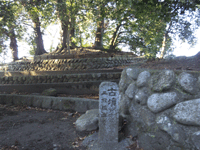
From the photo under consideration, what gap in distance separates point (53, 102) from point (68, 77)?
148 centimetres

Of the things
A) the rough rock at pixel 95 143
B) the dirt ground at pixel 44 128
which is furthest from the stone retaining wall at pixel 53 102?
the rough rock at pixel 95 143

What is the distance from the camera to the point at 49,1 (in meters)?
7.58

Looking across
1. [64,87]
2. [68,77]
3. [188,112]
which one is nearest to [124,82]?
[188,112]

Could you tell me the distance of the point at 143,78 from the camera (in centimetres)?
254

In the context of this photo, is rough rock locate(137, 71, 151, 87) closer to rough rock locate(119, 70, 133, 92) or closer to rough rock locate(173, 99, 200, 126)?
rough rock locate(119, 70, 133, 92)

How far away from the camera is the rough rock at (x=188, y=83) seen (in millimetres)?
1949

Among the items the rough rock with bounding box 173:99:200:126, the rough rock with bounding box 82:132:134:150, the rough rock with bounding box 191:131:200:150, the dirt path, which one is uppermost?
the rough rock with bounding box 173:99:200:126

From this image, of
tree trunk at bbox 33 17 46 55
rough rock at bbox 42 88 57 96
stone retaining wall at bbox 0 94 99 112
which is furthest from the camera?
tree trunk at bbox 33 17 46 55

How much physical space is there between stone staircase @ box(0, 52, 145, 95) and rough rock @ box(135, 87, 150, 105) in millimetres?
3675

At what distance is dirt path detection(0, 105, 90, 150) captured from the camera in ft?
9.61

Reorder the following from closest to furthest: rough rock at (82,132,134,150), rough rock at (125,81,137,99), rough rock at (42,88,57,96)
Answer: rough rock at (82,132,134,150) → rough rock at (125,81,137,99) → rough rock at (42,88,57,96)

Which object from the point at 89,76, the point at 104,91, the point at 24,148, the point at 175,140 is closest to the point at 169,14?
the point at 89,76

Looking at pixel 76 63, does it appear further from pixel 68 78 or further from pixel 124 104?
pixel 124 104

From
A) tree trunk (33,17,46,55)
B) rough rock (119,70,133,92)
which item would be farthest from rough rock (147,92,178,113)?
tree trunk (33,17,46,55)
